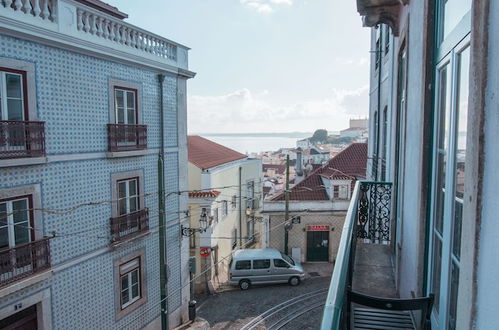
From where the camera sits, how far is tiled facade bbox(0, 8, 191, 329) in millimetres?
7457

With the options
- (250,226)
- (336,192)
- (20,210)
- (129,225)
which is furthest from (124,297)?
(250,226)

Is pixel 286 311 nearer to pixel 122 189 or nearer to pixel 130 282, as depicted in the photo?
pixel 130 282

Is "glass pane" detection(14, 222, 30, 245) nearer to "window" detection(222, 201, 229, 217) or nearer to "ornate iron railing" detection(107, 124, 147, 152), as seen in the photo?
"ornate iron railing" detection(107, 124, 147, 152)

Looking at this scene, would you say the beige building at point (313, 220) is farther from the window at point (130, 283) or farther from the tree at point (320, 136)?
the tree at point (320, 136)

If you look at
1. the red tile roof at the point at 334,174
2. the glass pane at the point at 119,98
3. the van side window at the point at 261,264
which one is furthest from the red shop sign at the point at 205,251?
the glass pane at the point at 119,98

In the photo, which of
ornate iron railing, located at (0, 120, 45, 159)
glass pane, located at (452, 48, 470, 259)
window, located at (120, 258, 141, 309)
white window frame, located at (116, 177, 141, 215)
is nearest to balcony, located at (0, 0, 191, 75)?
ornate iron railing, located at (0, 120, 45, 159)

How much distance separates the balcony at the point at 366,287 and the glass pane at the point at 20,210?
613cm

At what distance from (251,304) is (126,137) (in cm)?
866

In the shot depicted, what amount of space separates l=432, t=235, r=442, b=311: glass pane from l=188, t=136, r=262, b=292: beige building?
10.6 metres

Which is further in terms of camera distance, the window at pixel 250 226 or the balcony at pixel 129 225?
the window at pixel 250 226

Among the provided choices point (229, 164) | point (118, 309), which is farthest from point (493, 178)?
point (229, 164)

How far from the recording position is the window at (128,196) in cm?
966

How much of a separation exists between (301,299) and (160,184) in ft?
25.1

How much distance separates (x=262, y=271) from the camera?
1631 cm
